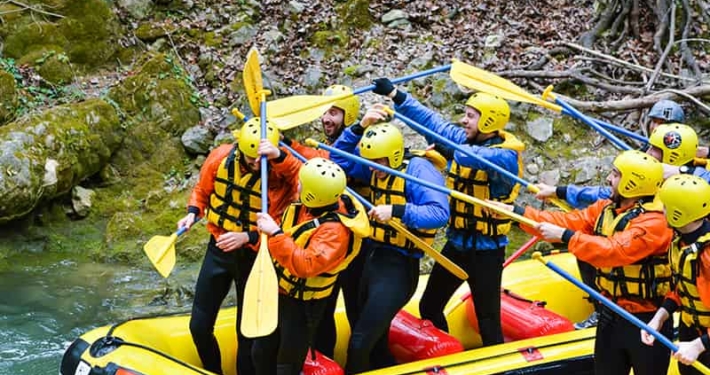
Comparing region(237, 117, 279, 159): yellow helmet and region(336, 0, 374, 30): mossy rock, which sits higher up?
region(237, 117, 279, 159): yellow helmet

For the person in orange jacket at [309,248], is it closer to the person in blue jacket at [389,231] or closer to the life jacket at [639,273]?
the person in blue jacket at [389,231]

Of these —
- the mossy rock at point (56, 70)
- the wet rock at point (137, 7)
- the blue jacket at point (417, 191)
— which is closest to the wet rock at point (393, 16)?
the wet rock at point (137, 7)

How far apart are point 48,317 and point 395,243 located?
352 cm

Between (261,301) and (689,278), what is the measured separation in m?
1.75

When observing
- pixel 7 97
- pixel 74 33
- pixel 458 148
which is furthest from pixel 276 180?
pixel 74 33

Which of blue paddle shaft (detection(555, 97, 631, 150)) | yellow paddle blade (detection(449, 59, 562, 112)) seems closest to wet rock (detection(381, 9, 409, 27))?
yellow paddle blade (detection(449, 59, 562, 112))

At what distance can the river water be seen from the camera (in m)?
5.62

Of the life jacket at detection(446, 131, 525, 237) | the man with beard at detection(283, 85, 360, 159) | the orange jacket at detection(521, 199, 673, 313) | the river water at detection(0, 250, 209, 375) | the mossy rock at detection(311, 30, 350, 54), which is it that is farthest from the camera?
the mossy rock at detection(311, 30, 350, 54)

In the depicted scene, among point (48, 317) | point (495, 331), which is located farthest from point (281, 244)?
point (48, 317)

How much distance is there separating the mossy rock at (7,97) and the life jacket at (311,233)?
5.09 m

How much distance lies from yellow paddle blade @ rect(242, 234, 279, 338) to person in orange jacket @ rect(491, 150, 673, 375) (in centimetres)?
121

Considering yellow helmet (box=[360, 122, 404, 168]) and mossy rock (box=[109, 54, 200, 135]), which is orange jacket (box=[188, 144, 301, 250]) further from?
mossy rock (box=[109, 54, 200, 135])

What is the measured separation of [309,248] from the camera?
11.3 feet

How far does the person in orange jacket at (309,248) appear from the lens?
3.45m
